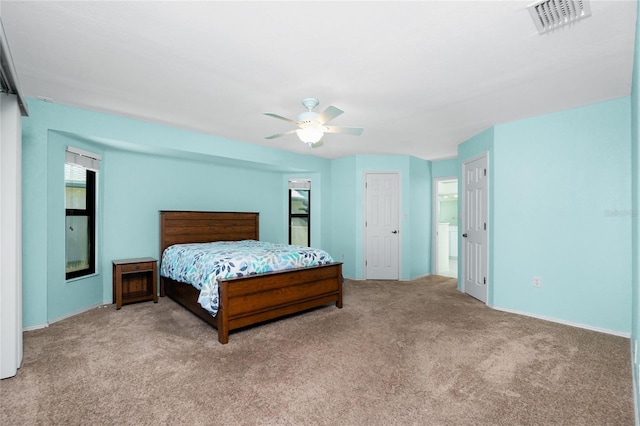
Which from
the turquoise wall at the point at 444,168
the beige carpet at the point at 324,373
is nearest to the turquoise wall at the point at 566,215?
the beige carpet at the point at 324,373

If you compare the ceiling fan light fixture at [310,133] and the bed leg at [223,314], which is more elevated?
the ceiling fan light fixture at [310,133]

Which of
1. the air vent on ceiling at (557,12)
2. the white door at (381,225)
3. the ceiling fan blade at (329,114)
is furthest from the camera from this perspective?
the white door at (381,225)

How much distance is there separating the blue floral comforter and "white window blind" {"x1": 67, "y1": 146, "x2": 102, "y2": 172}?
1.43 meters

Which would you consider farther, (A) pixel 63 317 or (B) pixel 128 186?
(B) pixel 128 186

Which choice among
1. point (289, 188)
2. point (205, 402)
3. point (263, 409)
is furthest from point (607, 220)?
point (289, 188)

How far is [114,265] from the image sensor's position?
3.96 metres

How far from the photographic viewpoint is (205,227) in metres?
4.91

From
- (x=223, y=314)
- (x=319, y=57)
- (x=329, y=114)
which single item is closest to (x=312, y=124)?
(x=329, y=114)

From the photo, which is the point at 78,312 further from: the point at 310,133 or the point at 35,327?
the point at 310,133

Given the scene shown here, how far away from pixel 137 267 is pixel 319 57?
3.48 m

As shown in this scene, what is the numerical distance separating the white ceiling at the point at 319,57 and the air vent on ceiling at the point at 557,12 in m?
0.05

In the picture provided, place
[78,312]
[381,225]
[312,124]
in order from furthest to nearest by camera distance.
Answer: [381,225]
[78,312]
[312,124]

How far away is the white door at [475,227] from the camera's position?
416cm

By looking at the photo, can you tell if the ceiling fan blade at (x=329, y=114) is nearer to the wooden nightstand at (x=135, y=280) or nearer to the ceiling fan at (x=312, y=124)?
the ceiling fan at (x=312, y=124)
